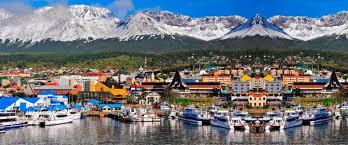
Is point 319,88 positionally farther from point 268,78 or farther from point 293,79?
point 268,78

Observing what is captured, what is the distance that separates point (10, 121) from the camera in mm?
34656

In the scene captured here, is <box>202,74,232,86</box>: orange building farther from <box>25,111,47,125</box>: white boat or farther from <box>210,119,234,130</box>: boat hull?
<box>25,111,47,125</box>: white boat

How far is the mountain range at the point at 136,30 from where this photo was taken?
442 feet

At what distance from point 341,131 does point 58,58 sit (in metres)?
73.3

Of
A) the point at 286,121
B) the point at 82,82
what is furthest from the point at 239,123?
the point at 82,82

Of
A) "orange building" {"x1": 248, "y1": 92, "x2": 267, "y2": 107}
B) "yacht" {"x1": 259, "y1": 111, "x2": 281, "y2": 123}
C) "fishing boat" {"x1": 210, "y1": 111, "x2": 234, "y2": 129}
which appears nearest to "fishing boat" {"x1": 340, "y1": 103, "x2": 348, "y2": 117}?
"orange building" {"x1": 248, "y1": 92, "x2": 267, "y2": 107}

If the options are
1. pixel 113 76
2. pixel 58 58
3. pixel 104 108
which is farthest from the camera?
pixel 58 58

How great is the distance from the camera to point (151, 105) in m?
47.0

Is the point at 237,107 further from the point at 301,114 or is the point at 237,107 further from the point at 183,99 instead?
the point at 183,99

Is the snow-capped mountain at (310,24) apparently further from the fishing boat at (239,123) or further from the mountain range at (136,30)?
the fishing boat at (239,123)

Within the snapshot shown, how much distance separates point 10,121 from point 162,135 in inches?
337

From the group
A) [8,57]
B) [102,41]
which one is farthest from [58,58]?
[102,41]

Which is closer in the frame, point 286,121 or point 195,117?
point 286,121

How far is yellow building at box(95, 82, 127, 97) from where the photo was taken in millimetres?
54884
